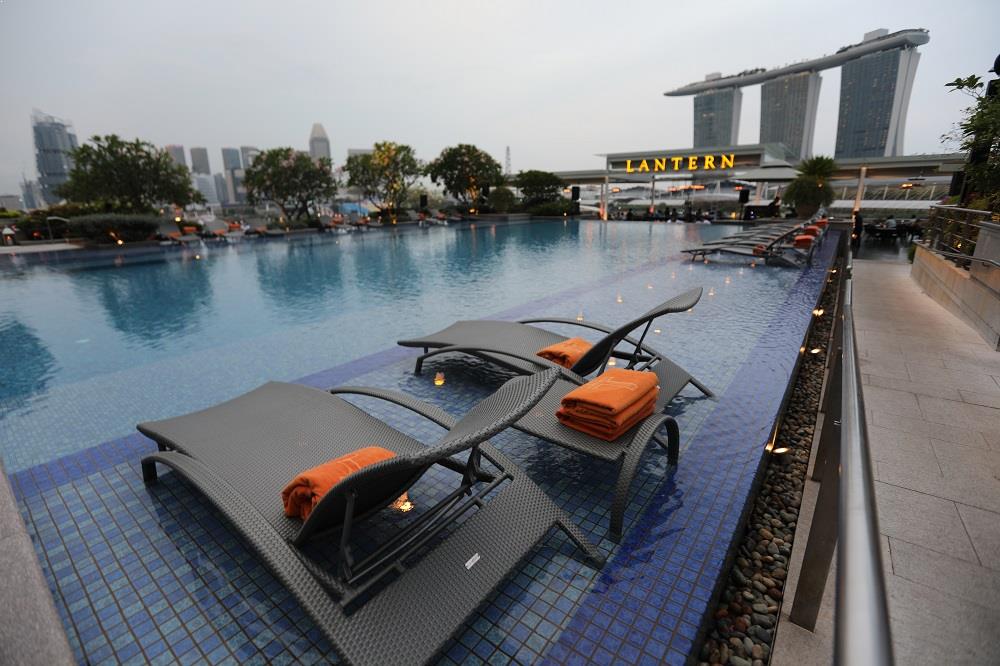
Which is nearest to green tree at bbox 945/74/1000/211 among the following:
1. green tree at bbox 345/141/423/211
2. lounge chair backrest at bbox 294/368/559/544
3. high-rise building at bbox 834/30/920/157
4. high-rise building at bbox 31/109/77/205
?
lounge chair backrest at bbox 294/368/559/544

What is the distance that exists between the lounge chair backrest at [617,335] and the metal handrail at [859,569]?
2189mm

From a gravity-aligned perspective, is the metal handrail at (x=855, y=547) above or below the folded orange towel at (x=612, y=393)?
above

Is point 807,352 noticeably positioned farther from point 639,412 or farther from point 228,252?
point 228,252

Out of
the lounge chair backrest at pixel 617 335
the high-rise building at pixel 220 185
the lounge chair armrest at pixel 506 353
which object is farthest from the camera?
the high-rise building at pixel 220 185

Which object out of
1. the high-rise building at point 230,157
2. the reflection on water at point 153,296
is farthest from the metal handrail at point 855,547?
the high-rise building at point 230,157

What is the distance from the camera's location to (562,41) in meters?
55.3

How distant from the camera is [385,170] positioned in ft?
111

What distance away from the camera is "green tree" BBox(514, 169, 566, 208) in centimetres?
3403

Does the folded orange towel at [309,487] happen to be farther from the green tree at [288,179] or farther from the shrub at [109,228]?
the green tree at [288,179]

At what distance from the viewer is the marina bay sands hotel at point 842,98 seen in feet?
316

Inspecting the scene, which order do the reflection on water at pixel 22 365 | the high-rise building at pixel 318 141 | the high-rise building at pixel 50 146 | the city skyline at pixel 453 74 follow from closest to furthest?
the reflection on water at pixel 22 365, the city skyline at pixel 453 74, the high-rise building at pixel 50 146, the high-rise building at pixel 318 141

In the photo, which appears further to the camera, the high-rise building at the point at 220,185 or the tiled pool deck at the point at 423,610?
the high-rise building at the point at 220,185

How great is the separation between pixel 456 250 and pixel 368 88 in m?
89.1

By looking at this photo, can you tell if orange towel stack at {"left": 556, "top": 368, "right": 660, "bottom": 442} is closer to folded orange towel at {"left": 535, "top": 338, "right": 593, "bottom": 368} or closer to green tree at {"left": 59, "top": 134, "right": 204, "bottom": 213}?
folded orange towel at {"left": 535, "top": 338, "right": 593, "bottom": 368}
